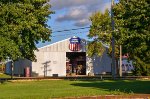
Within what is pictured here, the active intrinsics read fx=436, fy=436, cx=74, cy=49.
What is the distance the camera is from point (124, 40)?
3064 centimetres

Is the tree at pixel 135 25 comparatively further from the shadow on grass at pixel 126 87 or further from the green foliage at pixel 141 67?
the green foliage at pixel 141 67

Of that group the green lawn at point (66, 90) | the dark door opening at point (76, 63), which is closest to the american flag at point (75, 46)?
the dark door opening at point (76, 63)

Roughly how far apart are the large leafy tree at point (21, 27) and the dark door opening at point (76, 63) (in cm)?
→ 4941

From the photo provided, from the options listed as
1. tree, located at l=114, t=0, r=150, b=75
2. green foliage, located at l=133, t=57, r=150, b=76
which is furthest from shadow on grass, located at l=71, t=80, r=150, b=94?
green foliage, located at l=133, t=57, r=150, b=76

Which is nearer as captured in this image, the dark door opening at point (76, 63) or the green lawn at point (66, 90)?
the green lawn at point (66, 90)

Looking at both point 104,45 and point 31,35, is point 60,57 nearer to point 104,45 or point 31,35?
point 104,45

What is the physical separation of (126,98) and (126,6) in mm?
9760

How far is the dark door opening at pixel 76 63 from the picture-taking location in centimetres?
10100

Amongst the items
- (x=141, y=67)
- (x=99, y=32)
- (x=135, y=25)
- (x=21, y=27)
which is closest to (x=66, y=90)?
(x=135, y=25)

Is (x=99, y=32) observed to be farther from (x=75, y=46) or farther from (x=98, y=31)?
(x=75, y=46)

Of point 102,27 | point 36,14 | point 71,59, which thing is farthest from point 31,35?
point 71,59

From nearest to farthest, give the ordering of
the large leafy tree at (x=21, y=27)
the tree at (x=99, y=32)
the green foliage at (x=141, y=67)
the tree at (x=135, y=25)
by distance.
Result: the tree at (x=135, y=25)
the large leafy tree at (x=21, y=27)
the green foliage at (x=141, y=67)
the tree at (x=99, y=32)

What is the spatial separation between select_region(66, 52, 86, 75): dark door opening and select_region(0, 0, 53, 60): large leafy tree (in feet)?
162

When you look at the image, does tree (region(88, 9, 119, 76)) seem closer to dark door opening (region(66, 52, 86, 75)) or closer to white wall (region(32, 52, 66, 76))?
white wall (region(32, 52, 66, 76))
